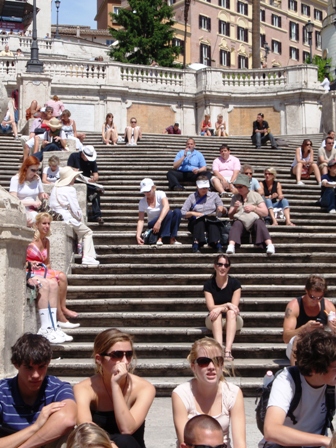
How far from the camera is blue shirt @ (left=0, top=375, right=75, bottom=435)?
4785 mm

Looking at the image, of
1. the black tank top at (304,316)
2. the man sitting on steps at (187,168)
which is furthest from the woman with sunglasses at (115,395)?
the man sitting on steps at (187,168)

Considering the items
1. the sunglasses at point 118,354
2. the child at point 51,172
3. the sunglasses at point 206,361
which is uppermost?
the child at point 51,172

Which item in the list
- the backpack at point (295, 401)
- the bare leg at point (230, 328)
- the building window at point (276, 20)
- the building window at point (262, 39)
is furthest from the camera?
the building window at point (276, 20)

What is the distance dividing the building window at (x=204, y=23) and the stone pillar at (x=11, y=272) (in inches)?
2599

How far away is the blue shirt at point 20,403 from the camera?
4.79m

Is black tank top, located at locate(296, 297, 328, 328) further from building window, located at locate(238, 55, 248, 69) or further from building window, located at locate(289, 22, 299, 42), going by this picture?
building window, located at locate(289, 22, 299, 42)

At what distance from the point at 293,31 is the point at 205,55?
14.6 metres

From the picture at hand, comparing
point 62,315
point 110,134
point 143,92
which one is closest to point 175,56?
point 143,92

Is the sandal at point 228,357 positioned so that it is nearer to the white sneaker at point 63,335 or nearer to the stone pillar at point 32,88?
the white sneaker at point 63,335

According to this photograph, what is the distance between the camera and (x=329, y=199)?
13.1m

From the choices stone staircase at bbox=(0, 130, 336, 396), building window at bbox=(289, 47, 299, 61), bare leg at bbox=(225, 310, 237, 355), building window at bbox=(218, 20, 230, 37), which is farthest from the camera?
building window at bbox=(289, 47, 299, 61)

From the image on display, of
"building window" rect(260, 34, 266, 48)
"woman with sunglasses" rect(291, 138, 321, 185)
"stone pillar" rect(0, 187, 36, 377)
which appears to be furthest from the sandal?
"building window" rect(260, 34, 266, 48)

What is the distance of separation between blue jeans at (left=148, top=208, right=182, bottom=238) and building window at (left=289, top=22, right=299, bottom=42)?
73.5 metres

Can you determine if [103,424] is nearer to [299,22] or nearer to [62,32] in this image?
[62,32]
